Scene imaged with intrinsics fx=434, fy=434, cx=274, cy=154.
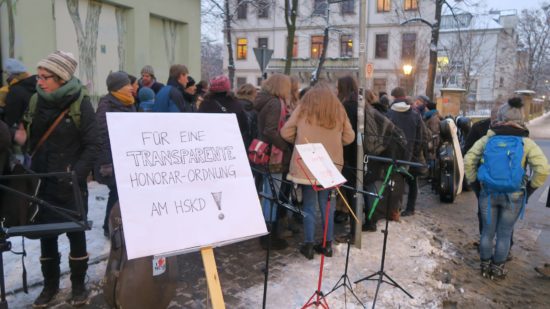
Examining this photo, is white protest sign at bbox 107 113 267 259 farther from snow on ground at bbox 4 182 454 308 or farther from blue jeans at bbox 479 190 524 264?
blue jeans at bbox 479 190 524 264

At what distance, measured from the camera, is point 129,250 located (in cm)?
204

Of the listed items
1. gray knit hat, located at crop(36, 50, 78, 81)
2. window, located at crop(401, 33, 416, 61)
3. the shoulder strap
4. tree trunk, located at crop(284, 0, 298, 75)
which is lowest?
the shoulder strap

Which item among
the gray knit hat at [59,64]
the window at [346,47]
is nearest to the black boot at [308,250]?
the gray knit hat at [59,64]

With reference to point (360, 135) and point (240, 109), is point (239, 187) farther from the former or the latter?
point (240, 109)

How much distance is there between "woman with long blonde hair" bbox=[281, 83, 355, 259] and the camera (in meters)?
4.36

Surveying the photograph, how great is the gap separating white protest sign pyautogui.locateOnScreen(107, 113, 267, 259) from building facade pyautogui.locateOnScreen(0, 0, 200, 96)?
537 centimetres

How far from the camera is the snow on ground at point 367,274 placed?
147 inches

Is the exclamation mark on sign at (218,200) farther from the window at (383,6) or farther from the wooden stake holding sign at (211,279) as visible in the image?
the window at (383,6)

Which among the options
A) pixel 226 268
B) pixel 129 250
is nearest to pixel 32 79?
pixel 226 268

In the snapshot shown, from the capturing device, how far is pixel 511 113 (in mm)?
4395

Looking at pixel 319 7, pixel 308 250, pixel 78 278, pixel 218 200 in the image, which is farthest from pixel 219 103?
pixel 319 7

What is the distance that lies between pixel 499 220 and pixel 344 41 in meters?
38.4

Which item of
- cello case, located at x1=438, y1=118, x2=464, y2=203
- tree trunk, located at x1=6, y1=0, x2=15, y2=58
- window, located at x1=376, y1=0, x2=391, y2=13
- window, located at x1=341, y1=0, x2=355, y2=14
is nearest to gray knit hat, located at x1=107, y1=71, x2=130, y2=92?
tree trunk, located at x1=6, y1=0, x2=15, y2=58

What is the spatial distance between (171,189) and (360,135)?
2.83m
